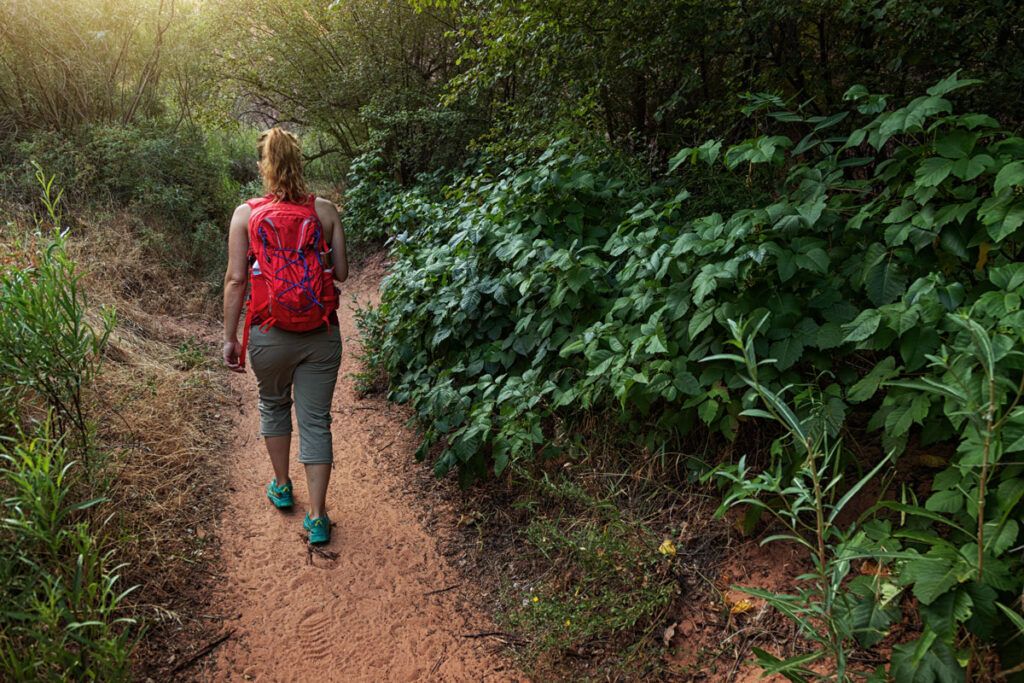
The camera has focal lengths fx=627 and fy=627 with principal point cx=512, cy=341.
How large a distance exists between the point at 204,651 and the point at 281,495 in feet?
3.59

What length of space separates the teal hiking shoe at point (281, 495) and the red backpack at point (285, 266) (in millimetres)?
1006

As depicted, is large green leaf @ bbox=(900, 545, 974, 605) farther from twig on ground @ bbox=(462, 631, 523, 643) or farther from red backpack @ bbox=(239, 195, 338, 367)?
red backpack @ bbox=(239, 195, 338, 367)

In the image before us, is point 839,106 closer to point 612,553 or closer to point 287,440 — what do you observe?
point 612,553

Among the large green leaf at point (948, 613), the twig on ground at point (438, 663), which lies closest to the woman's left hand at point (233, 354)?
the twig on ground at point (438, 663)

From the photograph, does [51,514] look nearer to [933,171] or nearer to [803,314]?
[803,314]

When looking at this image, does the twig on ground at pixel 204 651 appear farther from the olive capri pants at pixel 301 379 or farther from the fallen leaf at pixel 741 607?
the fallen leaf at pixel 741 607

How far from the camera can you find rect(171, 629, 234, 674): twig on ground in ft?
8.48

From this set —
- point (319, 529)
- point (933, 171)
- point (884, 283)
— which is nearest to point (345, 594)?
point (319, 529)

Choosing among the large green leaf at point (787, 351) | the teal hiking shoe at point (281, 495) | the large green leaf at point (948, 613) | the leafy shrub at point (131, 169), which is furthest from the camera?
the leafy shrub at point (131, 169)

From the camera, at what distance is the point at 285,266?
3174 mm

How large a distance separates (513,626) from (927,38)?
4084mm

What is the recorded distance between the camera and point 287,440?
3.59 meters

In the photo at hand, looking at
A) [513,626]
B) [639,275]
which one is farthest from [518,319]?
[513,626]

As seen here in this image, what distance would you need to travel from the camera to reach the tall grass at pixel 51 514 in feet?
6.91
